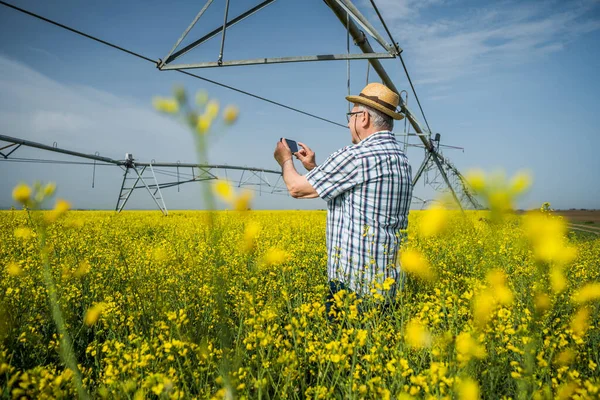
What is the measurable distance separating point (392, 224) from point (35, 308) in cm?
260

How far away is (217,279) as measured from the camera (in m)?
0.44

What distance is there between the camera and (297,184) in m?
2.14

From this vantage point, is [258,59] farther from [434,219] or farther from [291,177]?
[434,219]

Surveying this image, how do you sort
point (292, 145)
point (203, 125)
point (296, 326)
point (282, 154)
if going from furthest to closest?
point (292, 145), point (282, 154), point (296, 326), point (203, 125)

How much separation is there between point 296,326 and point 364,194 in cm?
97

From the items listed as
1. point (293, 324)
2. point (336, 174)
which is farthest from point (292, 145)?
point (293, 324)

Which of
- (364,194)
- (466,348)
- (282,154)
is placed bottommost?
(466,348)

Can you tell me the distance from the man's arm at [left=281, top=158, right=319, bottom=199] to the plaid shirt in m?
0.04

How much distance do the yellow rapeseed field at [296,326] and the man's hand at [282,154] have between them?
608 mm

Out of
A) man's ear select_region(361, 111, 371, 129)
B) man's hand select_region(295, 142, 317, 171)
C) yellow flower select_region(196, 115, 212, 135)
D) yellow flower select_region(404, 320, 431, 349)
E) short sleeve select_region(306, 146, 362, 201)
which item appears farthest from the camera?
man's hand select_region(295, 142, 317, 171)

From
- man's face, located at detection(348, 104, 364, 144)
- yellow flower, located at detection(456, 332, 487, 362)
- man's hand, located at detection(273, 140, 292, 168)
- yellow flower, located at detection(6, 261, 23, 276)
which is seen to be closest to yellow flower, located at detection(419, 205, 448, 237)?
yellow flower, located at detection(456, 332, 487, 362)

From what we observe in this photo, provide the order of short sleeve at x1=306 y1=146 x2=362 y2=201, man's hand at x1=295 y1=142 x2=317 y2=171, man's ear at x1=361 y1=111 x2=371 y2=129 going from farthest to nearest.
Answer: man's hand at x1=295 y1=142 x2=317 y2=171, man's ear at x1=361 y1=111 x2=371 y2=129, short sleeve at x1=306 y1=146 x2=362 y2=201

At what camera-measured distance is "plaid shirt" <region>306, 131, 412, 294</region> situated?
2.09m

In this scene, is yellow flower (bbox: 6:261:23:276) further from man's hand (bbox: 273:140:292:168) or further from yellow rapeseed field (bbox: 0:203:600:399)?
man's hand (bbox: 273:140:292:168)
